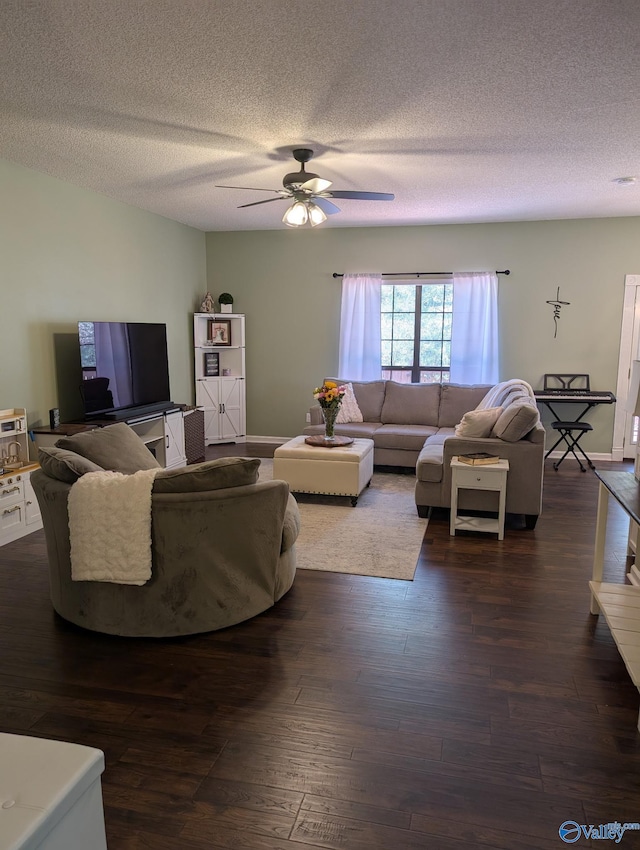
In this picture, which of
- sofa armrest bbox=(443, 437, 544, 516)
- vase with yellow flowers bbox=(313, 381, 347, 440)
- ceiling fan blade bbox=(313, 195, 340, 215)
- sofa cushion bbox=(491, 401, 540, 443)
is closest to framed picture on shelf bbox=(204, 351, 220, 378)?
vase with yellow flowers bbox=(313, 381, 347, 440)

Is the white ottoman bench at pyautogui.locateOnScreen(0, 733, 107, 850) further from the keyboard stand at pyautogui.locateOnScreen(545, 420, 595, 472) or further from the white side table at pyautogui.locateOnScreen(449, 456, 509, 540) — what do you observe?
the keyboard stand at pyautogui.locateOnScreen(545, 420, 595, 472)

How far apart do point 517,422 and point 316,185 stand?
223 cm

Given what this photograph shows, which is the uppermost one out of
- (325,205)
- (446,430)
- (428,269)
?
(325,205)

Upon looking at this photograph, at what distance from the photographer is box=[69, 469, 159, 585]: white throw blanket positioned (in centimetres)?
275

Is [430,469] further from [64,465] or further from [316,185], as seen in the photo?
[64,465]

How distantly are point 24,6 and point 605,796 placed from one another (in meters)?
3.51

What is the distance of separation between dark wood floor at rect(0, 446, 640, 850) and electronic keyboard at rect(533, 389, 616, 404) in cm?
317

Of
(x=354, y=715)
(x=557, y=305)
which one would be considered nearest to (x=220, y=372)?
(x=557, y=305)

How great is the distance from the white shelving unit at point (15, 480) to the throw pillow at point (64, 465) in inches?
53.4

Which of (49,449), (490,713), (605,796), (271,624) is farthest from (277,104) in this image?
(605,796)

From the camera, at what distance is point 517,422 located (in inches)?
171

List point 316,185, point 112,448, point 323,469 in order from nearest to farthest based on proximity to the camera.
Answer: point 112,448, point 316,185, point 323,469

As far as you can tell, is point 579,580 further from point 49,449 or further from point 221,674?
point 49,449

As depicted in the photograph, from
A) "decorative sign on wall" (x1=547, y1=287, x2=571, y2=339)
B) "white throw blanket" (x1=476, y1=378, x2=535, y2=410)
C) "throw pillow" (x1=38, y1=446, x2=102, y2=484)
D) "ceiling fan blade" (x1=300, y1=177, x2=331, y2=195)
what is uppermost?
"ceiling fan blade" (x1=300, y1=177, x2=331, y2=195)
